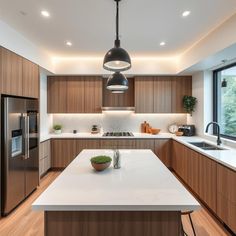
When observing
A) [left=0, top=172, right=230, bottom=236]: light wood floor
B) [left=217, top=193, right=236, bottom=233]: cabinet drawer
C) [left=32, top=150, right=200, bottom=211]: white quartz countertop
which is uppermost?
[left=32, top=150, right=200, bottom=211]: white quartz countertop

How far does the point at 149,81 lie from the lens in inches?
187

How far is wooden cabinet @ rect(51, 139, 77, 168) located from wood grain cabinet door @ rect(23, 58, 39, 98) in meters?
1.33

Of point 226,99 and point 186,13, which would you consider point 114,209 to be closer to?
point 186,13

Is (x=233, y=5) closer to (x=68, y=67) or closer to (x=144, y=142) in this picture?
(x=144, y=142)

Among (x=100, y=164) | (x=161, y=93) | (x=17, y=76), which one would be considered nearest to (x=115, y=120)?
(x=161, y=93)

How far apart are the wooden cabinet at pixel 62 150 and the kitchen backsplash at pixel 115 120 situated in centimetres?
73

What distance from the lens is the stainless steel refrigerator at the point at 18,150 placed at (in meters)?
2.57

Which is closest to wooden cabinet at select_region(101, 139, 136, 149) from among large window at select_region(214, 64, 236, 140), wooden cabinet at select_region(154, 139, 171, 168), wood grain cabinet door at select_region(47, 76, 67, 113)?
wooden cabinet at select_region(154, 139, 171, 168)

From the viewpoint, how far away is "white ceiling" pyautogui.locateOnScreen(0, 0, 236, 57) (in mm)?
2275

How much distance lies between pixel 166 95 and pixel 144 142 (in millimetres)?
1374

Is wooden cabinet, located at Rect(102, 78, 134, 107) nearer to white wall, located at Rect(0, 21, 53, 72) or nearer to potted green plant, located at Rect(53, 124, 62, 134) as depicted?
potted green plant, located at Rect(53, 124, 62, 134)

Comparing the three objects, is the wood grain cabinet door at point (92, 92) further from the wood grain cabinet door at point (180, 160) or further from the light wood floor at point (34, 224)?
the light wood floor at point (34, 224)

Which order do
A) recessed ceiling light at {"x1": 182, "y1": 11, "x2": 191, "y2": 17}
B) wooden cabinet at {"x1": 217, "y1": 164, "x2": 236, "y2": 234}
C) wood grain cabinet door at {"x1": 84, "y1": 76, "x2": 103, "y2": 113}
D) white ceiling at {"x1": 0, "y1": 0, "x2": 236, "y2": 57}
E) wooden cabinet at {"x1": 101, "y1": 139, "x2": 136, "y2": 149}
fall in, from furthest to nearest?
1. wood grain cabinet door at {"x1": 84, "y1": 76, "x2": 103, "y2": 113}
2. wooden cabinet at {"x1": 101, "y1": 139, "x2": 136, "y2": 149}
3. recessed ceiling light at {"x1": 182, "y1": 11, "x2": 191, "y2": 17}
4. white ceiling at {"x1": 0, "y1": 0, "x2": 236, "y2": 57}
5. wooden cabinet at {"x1": 217, "y1": 164, "x2": 236, "y2": 234}

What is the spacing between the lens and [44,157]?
4098mm
